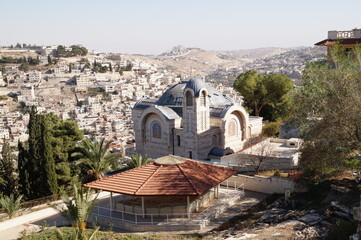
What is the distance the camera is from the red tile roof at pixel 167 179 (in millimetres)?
Answer: 19188

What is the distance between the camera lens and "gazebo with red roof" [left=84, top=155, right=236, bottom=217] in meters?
19.2

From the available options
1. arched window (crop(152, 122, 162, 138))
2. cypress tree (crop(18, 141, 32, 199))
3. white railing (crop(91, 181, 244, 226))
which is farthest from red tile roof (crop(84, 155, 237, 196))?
arched window (crop(152, 122, 162, 138))

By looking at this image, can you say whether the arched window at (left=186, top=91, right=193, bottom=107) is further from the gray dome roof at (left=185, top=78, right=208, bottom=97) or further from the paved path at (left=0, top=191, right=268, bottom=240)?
the paved path at (left=0, top=191, right=268, bottom=240)

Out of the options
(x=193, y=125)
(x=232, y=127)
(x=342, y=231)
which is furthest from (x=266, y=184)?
(x=232, y=127)

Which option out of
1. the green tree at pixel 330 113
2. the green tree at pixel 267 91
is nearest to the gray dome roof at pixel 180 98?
the green tree at pixel 267 91

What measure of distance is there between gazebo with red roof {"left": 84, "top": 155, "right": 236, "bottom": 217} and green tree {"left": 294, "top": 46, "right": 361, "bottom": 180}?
216 inches

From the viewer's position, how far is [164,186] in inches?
770

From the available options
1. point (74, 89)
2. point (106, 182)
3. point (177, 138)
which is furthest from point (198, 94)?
point (74, 89)

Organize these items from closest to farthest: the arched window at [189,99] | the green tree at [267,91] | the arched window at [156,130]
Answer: the arched window at [189,99], the arched window at [156,130], the green tree at [267,91]

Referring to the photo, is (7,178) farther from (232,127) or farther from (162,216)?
(232,127)

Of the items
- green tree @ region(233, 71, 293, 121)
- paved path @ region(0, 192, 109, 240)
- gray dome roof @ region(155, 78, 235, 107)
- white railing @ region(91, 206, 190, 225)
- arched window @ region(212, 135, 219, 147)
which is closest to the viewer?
white railing @ region(91, 206, 190, 225)

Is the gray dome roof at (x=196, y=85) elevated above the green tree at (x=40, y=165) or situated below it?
above

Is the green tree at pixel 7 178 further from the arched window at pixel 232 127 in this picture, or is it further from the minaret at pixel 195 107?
the arched window at pixel 232 127

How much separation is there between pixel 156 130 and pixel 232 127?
6.35m
